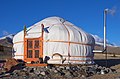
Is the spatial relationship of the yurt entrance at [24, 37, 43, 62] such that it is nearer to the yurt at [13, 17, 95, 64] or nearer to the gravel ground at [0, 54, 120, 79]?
the yurt at [13, 17, 95, 64]

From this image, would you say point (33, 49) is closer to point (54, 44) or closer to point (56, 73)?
point (54, 44)


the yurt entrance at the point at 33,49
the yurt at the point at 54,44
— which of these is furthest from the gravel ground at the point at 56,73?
the yurt entrance at the point at 33,49

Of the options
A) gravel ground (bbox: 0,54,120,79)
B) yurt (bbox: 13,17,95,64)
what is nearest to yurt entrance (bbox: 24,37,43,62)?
yurt (bbox: 13,17,95,64)

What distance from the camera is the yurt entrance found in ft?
55.1

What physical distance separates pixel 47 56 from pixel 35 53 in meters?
0.80

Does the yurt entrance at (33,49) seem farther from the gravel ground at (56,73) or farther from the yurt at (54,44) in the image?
the gravel ground at (56,73)

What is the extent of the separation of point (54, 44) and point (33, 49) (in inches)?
50.8

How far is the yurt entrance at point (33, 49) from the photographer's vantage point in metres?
16.8

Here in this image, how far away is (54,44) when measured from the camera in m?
16.6

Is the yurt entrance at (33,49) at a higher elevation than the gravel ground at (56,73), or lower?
higher

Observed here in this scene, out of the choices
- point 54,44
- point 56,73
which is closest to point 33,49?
point 54,44

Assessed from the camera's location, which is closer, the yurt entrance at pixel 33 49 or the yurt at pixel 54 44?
the yurt at pixel 54 44

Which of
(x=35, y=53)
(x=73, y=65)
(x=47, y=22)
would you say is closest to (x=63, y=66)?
(x=73, y=65)

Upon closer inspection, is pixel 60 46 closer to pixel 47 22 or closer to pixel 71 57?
pixel 71 57
